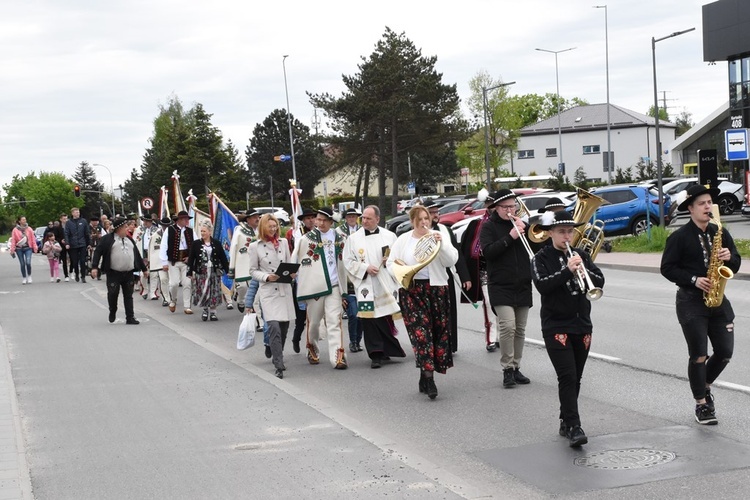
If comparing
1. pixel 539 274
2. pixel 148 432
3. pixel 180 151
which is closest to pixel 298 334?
pixel 148 432

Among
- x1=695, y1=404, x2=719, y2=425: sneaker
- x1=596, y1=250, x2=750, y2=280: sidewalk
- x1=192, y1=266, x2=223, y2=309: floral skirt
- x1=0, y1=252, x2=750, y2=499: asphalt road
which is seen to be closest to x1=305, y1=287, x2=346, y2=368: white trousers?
x1=0, y1=252, x2=750, y2=499: asphalt road

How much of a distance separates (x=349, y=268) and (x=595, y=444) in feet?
13.8

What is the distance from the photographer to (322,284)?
1101 centimetres

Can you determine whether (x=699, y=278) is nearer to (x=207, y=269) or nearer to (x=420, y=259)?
(x=420, y=259)

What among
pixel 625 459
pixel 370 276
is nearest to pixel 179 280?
pixel 370 276

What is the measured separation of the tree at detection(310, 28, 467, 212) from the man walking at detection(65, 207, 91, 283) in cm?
3001

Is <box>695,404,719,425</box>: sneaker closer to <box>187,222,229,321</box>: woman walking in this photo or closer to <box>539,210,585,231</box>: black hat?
<box>539,210,585,231</box>: black hat

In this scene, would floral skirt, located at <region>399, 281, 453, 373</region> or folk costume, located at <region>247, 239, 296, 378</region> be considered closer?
floral skirt, located at <region>399, 281, 453, 373</region>

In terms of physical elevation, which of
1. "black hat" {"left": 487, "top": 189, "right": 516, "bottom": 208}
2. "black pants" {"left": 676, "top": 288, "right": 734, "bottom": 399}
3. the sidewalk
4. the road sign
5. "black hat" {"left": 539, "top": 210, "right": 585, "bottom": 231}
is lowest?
the sidewalk

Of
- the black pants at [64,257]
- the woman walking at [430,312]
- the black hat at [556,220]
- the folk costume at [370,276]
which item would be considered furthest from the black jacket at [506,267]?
the black pants at [64,257]

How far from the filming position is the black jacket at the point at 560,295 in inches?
275

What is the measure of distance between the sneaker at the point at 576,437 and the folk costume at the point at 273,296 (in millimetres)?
4345

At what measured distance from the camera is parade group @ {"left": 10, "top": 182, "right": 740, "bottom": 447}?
7.05 m

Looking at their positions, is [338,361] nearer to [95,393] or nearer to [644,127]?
[95,393]
